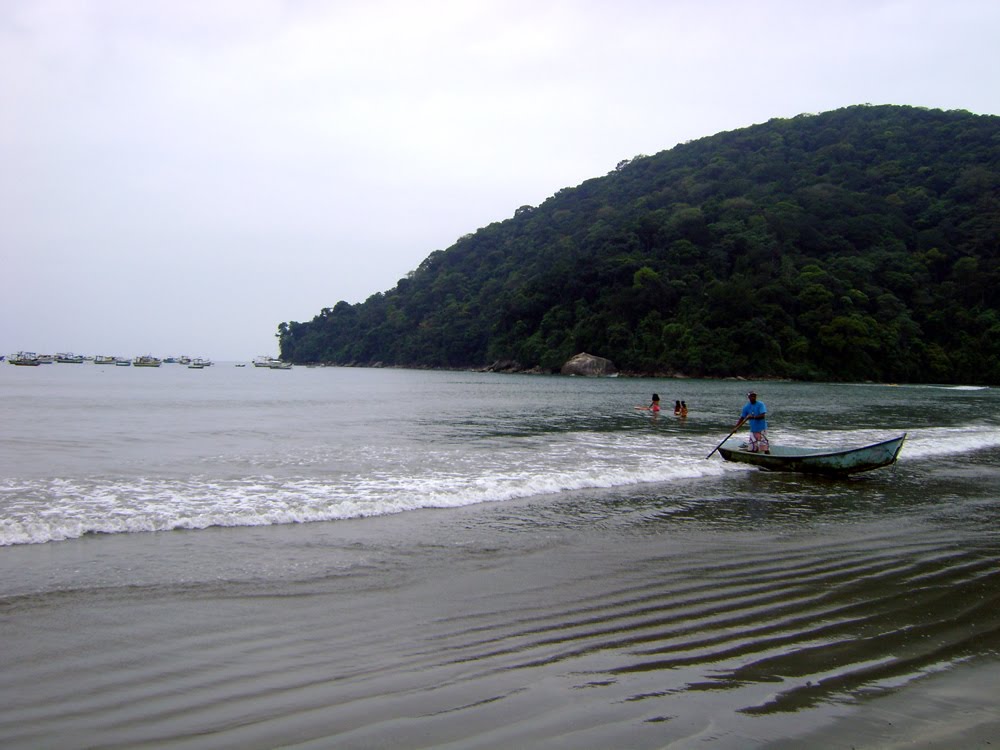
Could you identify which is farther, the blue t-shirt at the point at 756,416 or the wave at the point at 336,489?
Answer: the blue t-shirt at the point at 756,416

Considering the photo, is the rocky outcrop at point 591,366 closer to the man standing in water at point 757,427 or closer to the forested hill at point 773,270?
the forested hill at point 773,270

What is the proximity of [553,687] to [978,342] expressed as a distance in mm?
93534

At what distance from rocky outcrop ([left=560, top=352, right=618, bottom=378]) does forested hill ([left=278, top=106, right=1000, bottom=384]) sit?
177 centimetres

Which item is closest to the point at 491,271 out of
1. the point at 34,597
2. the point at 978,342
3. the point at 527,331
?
the point at 527,331

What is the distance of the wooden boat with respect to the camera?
14.2 meters

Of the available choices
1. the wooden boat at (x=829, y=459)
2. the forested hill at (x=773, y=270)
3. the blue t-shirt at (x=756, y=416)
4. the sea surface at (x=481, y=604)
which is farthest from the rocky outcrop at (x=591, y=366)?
the sea surface at (x=481, y=604)

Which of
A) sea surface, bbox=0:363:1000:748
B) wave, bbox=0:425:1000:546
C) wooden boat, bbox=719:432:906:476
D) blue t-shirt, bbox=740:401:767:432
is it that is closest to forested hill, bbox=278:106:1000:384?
wave, bbox=0:425:1000:546

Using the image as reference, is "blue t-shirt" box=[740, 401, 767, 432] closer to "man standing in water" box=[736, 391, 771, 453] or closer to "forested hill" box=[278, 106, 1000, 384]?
"man standing in water" box=[736, 391, 771, 453]

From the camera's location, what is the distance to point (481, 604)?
5918 millimetres

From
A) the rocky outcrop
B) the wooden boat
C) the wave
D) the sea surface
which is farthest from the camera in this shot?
the rocky outcrop

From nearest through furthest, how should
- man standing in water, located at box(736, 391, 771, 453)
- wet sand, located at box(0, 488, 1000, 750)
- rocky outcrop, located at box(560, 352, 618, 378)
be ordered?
wet sand, located at box(0, 488, 1000, 750) → man standing in water, located at box(736, 391, 771, 453) → rocky outcrop, located at box(560, 352, 618, 378)

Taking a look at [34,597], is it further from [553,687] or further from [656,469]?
[656,469]

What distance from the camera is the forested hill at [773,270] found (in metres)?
82.4

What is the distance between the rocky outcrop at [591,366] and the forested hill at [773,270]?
69.8 inches
